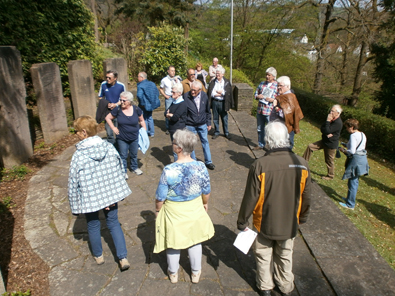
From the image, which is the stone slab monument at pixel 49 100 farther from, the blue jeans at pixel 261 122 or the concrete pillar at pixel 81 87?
the blue jeans at pixel 261 122

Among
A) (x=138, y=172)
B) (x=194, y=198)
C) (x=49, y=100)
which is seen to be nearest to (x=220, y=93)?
(x=138, y=172)

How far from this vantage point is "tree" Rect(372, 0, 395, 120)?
14.6m

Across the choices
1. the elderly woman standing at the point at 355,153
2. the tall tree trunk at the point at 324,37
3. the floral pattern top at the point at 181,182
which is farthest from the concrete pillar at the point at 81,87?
the tall tree trunk at the point at 324,37

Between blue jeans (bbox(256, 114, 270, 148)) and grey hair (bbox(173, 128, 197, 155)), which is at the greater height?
grey hair (bbox(173, 128, 197, 155))

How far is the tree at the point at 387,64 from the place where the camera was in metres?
14.6

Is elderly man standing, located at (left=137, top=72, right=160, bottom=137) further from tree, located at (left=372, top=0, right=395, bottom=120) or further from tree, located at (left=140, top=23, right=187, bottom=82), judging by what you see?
tree, located at (left=372, top=0, right=395, bottom=120)

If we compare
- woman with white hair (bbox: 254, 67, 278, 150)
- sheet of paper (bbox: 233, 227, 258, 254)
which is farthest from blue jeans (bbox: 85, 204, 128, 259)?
woman with white hair (bbox: 254, 67, 278, 150)

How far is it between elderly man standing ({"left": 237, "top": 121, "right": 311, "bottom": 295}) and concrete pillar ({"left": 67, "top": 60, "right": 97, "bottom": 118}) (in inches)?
246

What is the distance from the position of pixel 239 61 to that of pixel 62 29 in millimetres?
14802

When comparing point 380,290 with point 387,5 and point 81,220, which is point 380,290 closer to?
point 81,220

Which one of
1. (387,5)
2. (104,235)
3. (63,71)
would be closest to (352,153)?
(104,235)

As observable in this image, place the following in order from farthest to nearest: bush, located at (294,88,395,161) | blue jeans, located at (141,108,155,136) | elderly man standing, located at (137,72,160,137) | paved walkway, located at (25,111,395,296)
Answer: bush, located at (294,88,395,161) < blue jeans, located at (141,108,155,136) < elderly man standing, located at (137,72,160,137) < paved walkway, located at (25,111,395,296)

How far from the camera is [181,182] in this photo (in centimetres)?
281

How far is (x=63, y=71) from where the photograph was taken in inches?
355
